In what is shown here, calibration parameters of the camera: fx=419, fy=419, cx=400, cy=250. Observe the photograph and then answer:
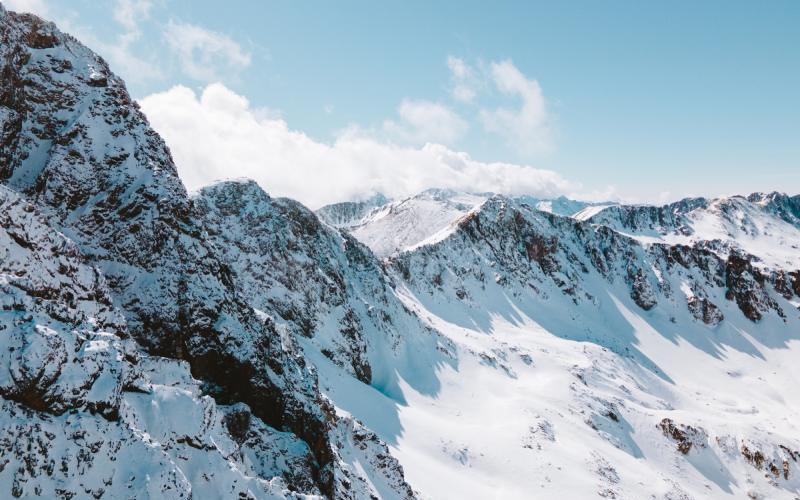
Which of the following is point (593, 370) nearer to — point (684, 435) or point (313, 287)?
point (684, 435)

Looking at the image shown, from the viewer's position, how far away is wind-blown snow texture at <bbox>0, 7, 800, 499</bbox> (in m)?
13.3

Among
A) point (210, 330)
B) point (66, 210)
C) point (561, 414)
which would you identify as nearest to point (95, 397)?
point (210, 330)

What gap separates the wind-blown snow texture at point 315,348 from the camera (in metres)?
13.3

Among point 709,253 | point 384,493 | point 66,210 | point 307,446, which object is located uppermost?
point 709,253

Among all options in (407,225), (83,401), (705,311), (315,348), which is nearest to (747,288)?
(705,311)

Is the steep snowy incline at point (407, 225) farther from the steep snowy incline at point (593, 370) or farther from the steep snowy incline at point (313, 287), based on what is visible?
the steep snowy incline at point (313, 287)

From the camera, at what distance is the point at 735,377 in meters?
94.6

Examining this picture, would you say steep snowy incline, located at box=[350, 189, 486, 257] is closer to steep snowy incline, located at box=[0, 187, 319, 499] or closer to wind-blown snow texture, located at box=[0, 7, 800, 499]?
wind-blown snow texture, located at box=[0, 7, 800, 499]

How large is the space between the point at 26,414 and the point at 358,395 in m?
36.6

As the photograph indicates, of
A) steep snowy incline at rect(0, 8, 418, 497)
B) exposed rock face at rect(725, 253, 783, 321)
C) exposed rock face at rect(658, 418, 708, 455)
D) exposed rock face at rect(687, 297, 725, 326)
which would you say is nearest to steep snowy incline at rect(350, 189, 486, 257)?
exposed rock face at rect(687, 297, 725, 326)

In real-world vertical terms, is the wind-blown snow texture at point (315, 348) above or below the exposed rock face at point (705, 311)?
below

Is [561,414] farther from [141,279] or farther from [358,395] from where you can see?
[141,279]

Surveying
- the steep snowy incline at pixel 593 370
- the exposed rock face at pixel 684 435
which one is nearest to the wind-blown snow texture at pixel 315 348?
the exposed rock face at pixel 684 435

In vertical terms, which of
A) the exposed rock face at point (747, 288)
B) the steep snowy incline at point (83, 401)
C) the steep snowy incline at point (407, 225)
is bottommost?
the steep snowy incline at point (83, 401)
